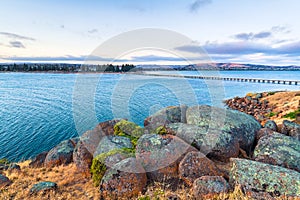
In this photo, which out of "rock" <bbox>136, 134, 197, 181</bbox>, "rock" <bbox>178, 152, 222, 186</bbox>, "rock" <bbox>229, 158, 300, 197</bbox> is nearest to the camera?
"rock" <bbox>229, 158, 300, 197</bbox>

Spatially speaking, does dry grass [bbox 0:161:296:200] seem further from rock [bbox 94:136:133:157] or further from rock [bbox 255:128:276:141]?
rock [bbox 255:128:276:141]

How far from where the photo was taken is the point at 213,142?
30.8ft

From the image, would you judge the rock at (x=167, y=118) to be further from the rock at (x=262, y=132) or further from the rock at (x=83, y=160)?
the rock at (x=262, y=132)

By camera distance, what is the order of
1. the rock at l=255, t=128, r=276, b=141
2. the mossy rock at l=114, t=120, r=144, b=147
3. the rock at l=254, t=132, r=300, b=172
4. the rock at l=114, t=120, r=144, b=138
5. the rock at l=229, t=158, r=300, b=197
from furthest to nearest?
1. the rock at l=114, t=120, r=144, b=138
2. the mossy rock at l=114, t=120, r=144, b=147
3. the rock at l=255, t=128, r=276, b=141
4. the rock at l=254, t=132, r=300, b=172
5. the rock at l=229, t=158, r=300, b=197

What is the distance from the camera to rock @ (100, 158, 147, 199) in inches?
297

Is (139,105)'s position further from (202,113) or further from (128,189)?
(128,189)

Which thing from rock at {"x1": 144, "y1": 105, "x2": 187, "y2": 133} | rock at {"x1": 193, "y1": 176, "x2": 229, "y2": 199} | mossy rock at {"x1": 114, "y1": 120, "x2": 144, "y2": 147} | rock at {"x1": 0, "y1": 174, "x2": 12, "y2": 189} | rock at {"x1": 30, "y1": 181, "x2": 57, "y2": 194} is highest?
rock at {"x1": 144, "y1": 105, "x2": 187, "y2": 133}

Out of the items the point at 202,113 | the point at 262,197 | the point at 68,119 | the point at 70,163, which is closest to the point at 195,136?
the point at 202,113

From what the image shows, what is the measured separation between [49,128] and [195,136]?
2385 cm

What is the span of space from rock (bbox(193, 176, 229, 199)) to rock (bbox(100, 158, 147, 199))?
6.74ft

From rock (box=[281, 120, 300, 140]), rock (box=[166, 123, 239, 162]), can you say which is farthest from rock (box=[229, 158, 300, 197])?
rock (box=[281, 120, 300, 140])

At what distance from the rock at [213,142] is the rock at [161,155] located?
74 centimetres

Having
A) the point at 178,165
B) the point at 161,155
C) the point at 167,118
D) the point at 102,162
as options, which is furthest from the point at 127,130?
the point at 178,165

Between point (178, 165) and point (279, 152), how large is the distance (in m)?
4.18
